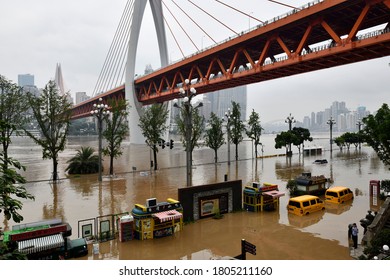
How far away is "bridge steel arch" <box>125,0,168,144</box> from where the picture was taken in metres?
55.4

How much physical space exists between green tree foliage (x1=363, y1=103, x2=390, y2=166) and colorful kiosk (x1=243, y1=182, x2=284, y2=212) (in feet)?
19.3

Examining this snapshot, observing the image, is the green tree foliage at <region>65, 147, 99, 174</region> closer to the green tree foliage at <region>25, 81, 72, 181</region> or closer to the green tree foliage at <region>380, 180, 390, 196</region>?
the green tree foliage at <region>25, 81, 72, 181</region>

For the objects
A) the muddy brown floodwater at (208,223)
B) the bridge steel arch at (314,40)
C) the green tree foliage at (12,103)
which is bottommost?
the muddy brown floodwater at (208,223)

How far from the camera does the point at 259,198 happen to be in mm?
15000

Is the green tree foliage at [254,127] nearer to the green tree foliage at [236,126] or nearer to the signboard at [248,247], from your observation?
the green tree foliage at [236,126]

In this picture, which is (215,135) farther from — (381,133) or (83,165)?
(381,133)

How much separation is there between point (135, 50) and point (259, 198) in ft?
170

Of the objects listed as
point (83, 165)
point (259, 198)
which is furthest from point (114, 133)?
point (259, 198)

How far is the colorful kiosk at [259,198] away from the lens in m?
14.9

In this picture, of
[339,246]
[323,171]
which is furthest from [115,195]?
[323,171]

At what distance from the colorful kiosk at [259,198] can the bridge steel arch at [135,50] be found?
4641cm

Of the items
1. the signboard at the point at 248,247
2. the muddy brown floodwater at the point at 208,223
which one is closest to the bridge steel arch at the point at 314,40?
the muddy brown floodwater at the point at 208,223

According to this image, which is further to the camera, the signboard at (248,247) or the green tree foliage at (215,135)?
the green tree foliage at (215,135)

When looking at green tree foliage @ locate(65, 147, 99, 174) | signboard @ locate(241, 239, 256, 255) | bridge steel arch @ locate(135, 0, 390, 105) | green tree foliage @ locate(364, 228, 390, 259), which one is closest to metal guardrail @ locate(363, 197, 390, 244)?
green tree foliage @ locate(364, 228, 390, 259)
